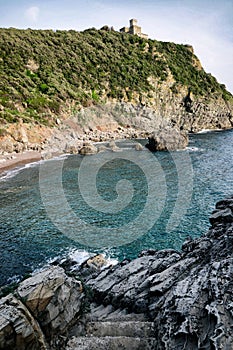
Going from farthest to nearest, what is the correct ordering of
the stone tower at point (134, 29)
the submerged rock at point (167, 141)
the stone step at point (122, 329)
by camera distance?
the stone tower at point (134, 29) → the submerged rock at point (167, 141) → the stone step at point (122, 329)

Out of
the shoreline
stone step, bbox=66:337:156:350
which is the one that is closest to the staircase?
stone step, bbox=66:337:156:350

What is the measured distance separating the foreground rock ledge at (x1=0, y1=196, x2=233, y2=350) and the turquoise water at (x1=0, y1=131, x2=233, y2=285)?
7.68m

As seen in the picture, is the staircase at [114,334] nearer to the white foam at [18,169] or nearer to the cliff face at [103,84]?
the white foam at [18,169]

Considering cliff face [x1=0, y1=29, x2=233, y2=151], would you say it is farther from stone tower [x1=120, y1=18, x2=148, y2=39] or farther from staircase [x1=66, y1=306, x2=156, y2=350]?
staircase [x1=66, y1=306, x2=156, y2=350]

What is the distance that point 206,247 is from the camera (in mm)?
11414

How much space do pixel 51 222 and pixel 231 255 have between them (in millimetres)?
17154

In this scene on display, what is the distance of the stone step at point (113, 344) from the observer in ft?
26.6

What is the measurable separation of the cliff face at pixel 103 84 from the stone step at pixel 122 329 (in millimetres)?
44783

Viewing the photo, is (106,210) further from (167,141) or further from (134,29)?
(134,29)

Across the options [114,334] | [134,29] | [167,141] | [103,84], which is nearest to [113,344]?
[114,334]

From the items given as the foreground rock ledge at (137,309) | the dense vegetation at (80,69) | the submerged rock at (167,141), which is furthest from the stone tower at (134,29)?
the foreground rock ledge at (137,309)

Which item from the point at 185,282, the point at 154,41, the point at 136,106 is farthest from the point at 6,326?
the point at 154,41

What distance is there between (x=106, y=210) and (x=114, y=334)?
17612 millimetres

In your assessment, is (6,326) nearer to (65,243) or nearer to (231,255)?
(231,255)
